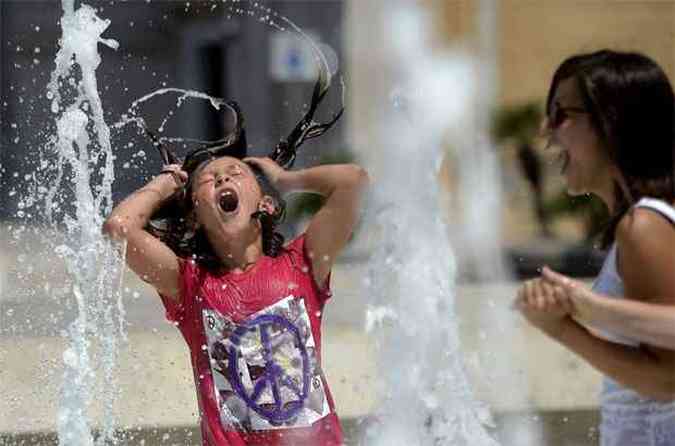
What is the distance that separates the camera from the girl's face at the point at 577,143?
2.14 m

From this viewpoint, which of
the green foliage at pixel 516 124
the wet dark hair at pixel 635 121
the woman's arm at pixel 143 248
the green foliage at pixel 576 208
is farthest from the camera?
the green foliage at pixel 516 124

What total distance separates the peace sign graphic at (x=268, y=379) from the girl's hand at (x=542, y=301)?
0.76 meters

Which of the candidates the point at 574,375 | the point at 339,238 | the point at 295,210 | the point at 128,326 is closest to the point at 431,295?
the point at 574,375

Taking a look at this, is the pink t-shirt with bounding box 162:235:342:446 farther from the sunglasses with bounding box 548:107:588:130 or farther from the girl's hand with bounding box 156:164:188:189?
the sunglasses with bounding box 548:107:588:130

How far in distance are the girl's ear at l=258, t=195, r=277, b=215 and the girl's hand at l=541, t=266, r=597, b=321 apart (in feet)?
2.94

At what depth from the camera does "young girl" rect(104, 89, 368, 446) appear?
268 centimetres

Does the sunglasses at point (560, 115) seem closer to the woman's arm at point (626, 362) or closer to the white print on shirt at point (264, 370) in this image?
the woman's arm at point (626, 362)

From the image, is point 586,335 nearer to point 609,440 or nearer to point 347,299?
point 609,440

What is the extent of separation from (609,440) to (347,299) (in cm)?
358

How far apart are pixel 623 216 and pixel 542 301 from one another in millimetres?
182

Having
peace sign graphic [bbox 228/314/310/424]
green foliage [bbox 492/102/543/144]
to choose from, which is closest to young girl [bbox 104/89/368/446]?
peace sign graphic [bbox 228/314/310/424]

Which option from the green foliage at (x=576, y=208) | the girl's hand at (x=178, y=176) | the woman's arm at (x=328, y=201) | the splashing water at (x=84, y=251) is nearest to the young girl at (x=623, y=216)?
the woman's arm at (x=328, y=201)

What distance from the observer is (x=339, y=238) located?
2781mm

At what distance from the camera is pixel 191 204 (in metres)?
2.83
